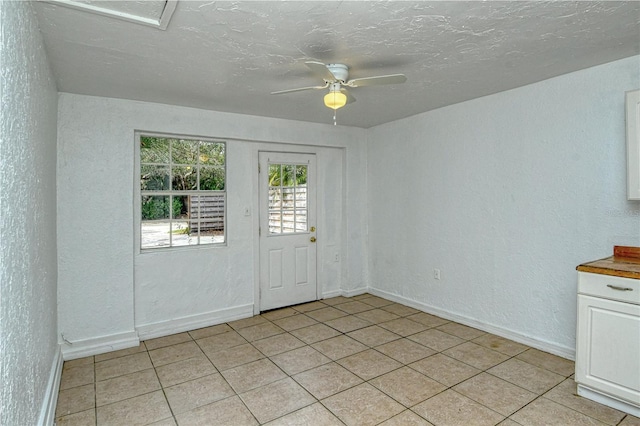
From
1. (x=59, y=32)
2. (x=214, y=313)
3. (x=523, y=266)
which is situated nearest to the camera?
(x=59, y=32)

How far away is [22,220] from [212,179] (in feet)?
8.28

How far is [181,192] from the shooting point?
3822mm

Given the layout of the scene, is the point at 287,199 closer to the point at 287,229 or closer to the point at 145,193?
the point at 287,229

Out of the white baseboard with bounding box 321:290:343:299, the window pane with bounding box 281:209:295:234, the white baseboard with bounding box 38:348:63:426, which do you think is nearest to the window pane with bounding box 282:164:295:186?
the window pane with bounding box 281:209:295:234

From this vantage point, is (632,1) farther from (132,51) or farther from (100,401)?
(100,401)

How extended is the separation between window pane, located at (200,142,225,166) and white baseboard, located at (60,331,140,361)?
6.30 feet

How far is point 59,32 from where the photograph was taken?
2.06 m

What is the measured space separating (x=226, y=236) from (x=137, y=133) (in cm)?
141

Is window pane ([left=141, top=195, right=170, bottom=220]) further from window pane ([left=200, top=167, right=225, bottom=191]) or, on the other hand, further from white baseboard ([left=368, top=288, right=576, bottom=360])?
white baseboard ([left=368, top=288, right=576, bottom=360])

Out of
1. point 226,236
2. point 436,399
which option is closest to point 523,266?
point 436,399

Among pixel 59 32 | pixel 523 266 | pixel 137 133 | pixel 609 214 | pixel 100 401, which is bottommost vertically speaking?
pixel 100 401

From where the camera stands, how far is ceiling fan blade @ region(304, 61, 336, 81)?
6.86ft

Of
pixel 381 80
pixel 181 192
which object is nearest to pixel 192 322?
pixel 181 192

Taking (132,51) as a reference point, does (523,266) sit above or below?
below
